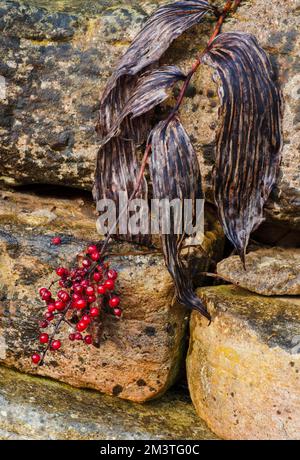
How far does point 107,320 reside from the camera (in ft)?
5.78

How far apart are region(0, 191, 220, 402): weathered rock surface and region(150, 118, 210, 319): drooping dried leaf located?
0.21ft

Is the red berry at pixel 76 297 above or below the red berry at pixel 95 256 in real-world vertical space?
below

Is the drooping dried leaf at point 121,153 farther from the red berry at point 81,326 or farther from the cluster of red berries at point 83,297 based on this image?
the red berry at point 81,326

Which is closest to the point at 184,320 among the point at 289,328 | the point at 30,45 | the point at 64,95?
A: the point at 289,328

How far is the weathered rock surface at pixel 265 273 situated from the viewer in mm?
1712

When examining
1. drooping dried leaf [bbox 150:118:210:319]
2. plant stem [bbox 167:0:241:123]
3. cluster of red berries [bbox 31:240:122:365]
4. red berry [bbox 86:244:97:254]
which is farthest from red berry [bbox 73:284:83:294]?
plant stem [bbox 167:0:241:123]

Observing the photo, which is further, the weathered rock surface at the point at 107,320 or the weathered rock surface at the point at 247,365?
the weathered rock surface at the point at 107,320

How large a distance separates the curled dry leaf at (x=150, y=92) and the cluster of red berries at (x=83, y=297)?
12.9 inches

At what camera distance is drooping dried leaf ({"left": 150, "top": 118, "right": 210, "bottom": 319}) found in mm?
1654

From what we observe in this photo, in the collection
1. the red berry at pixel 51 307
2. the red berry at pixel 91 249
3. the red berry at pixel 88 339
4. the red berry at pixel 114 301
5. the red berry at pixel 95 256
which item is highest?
the red berry at pixel 91 249

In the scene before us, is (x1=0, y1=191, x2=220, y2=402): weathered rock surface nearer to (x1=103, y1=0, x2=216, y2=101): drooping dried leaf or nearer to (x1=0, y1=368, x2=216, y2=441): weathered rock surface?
(x1=0, y1=368, x2=216, y2=441): weathered rock surface

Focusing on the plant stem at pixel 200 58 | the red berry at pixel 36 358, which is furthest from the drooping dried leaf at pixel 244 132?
the red berry at pixel 36 358

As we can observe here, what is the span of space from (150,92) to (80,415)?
80 centimetres

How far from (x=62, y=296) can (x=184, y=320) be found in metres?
0.35
